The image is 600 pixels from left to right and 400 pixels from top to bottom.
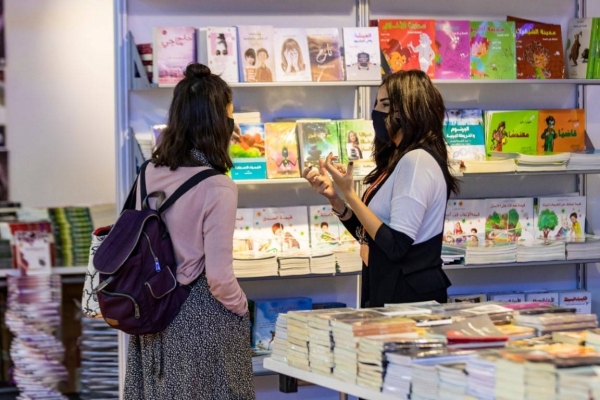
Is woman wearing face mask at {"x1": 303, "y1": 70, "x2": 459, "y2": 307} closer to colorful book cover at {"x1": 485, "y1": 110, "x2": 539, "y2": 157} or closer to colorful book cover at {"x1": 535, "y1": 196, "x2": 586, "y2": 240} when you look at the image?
colorful book cover at {"x1": 485, "y1": 110, "x2": 539, "y2": 157}

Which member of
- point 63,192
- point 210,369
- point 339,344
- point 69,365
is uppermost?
point 63,192

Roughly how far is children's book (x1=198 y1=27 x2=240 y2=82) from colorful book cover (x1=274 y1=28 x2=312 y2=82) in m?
0.22

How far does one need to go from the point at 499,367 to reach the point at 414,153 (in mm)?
1102

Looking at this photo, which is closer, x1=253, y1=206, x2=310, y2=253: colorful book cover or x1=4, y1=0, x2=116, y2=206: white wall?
x1=253, y1=206, x2=310, y2=253: colorful book cover

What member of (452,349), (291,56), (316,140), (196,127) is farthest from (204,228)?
(291,56)

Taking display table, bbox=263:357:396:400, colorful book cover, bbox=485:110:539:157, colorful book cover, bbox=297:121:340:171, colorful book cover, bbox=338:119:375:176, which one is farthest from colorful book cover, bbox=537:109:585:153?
display table, bbox=263:357:396:400

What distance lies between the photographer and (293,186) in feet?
14.8

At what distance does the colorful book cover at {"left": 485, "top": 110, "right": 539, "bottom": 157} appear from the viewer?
4551 mm

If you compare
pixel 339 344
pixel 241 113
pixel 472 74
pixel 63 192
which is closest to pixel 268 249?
pixel 241 113

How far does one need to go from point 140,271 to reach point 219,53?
67.3 inches

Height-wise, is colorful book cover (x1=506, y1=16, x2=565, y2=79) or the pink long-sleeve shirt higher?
colorful book cover (x1=506, y1=16, x2=565, y2=79)

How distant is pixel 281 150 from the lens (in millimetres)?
4246

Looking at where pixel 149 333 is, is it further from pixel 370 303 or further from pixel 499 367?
pixel 499 367

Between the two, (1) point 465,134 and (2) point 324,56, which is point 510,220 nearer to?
(1) point 465,134
